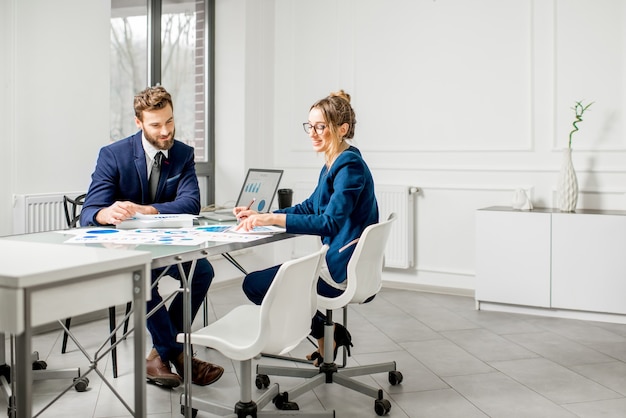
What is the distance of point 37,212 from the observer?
11.9 ft

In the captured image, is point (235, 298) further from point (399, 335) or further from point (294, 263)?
point (294, 263)

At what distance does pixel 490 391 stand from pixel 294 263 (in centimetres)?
128

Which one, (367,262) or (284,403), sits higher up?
(367,262)

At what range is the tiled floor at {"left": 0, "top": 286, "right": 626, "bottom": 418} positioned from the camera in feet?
8.43

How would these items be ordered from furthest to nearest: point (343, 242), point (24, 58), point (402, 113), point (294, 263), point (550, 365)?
point (402, 113), point (24, 58), point (550, 365), point (343, 242), point (294, 263)

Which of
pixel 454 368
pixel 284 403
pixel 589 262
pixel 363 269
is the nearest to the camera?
pixel 284 403

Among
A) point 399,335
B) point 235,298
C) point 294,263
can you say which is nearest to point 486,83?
point 399,335

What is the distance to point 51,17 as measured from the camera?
3727 mm

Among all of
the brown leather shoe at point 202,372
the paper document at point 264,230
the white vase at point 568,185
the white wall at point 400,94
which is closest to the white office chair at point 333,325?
the brown leather shoe at point 202,372

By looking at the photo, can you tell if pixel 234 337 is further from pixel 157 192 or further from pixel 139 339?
pixel 157 192

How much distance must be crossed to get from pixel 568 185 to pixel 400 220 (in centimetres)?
125

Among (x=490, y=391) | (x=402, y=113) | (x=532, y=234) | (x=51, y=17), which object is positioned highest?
(x=51, y=17)

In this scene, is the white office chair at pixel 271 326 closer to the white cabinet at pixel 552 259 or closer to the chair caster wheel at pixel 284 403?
the chair caster wheel at pixel 284 403

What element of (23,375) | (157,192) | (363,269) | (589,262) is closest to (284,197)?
(157,192)
